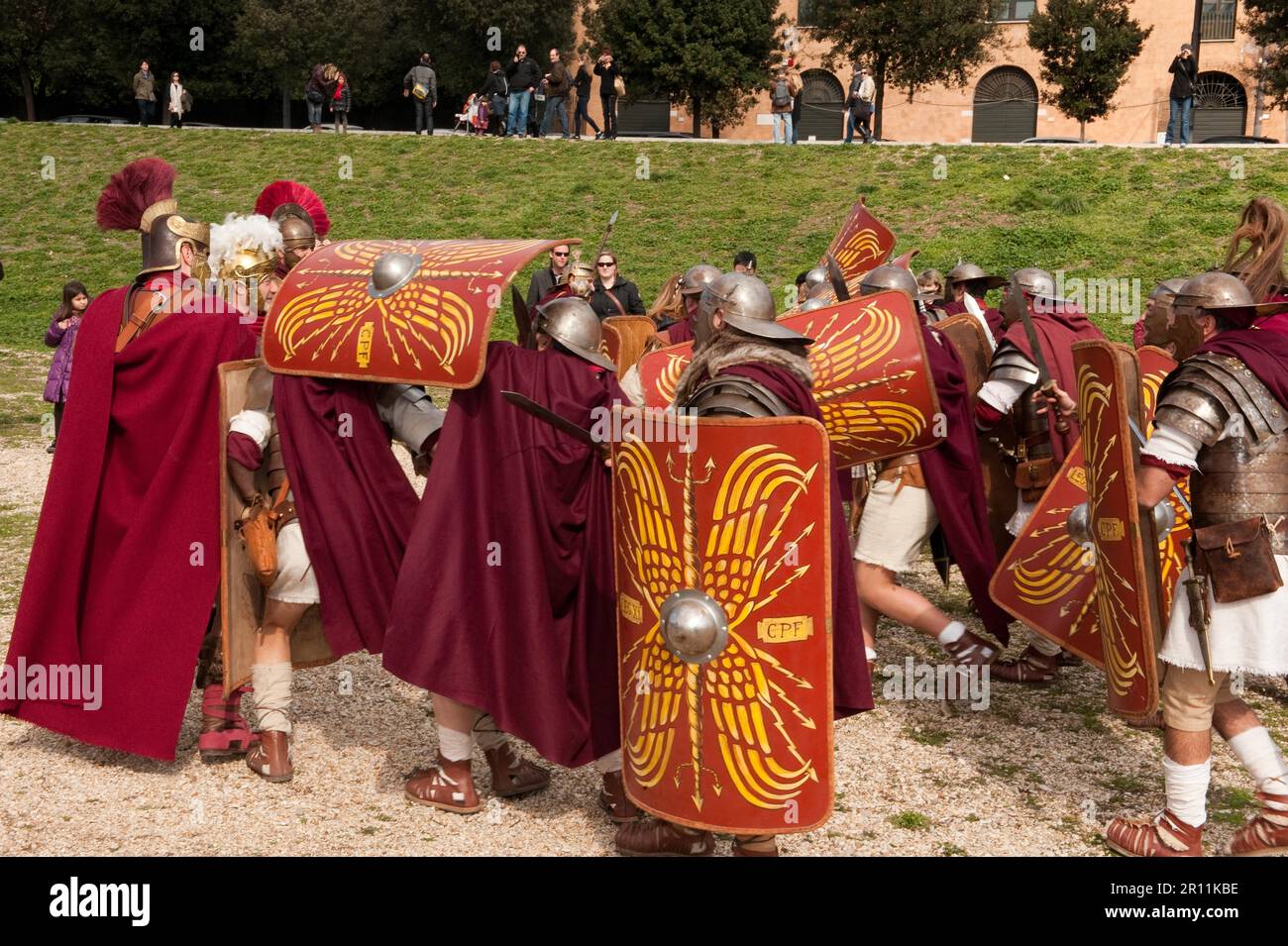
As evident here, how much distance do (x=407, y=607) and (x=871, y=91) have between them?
21.4 metres

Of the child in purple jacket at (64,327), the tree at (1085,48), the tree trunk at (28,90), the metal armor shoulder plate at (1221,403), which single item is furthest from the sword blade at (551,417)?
the tree trunk at (28,90)

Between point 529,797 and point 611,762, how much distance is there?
46cm

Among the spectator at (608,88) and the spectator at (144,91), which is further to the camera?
the spectator at (144,91)

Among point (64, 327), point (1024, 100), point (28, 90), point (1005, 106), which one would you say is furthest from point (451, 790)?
point (1024, 100)

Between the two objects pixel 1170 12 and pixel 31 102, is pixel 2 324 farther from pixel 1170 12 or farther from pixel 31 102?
pixel 1170 12

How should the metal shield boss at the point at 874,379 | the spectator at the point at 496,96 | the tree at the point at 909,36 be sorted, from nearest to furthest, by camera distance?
the metal shield boss at the point at 874,379 < the spectator at the point at 496,96 < the tree at the point at 909,36

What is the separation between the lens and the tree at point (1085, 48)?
103ft

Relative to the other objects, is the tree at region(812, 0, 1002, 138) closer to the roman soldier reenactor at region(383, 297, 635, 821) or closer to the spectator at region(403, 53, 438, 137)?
the spectator at region(403, 53, 438, 137)

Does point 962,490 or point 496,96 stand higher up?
point 496,96

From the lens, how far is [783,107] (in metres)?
25.0

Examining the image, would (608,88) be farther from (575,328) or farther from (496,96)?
(575,328)

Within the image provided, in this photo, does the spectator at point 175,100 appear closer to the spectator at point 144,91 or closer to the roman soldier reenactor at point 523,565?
the spectator at point 144,91

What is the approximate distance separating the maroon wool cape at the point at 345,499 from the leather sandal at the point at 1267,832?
9.25ft

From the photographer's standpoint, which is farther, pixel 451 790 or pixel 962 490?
pixel 962 490
